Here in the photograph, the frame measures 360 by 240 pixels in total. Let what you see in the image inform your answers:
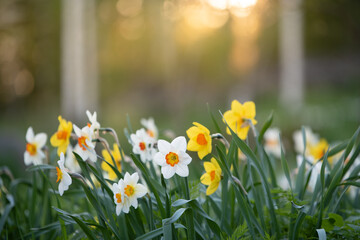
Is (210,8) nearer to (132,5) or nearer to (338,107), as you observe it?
(338,107)

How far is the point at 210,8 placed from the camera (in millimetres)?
2848

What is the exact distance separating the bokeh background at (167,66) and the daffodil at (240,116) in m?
1.77

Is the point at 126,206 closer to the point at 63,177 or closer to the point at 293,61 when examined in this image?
the point at 63,177

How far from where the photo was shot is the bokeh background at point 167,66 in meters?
5.31

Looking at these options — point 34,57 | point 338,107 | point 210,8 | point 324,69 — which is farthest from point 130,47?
point 210,8

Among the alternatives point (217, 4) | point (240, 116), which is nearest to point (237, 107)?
point (240, 116)

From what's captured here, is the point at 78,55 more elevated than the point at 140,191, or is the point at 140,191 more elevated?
the point at 78,55

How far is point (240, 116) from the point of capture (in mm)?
965

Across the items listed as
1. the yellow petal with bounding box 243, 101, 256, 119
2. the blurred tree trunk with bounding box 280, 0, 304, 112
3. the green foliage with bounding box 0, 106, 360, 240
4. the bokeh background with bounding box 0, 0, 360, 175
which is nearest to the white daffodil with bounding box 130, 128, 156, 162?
the green foliage with bounding box 0, 106, 360, 240

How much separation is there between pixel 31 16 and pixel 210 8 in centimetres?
1028

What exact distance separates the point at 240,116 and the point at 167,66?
12088mm

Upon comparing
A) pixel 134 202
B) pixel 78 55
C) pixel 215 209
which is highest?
pixel 78 55

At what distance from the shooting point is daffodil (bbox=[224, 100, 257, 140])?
37.6 inches

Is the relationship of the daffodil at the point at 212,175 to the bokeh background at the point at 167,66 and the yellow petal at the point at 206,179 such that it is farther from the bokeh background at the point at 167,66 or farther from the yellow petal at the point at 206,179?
the bokeh background at the point at 167,66
